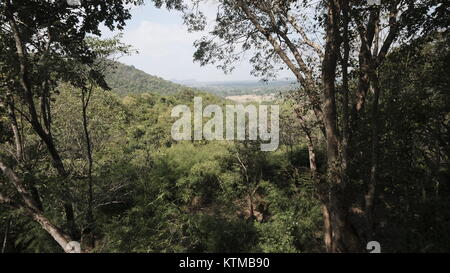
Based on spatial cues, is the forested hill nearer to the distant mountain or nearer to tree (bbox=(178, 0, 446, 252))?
the distant mountain

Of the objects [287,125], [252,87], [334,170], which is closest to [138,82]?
[252,87]

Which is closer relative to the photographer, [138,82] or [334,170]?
[334,170]

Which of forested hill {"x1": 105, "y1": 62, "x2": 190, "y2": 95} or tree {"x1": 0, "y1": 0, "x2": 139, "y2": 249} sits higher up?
forested hill {"x1": 105, "y1": 62, "x2": 190, "y2": 95}

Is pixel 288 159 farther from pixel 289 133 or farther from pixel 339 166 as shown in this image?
pixel 339 166

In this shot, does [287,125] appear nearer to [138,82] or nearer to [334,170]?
[334,170]

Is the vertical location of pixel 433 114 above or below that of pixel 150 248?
above

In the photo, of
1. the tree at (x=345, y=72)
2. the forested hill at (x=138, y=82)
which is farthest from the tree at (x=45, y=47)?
the forested hill at (x=138, y=82)

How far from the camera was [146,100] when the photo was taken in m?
39.9

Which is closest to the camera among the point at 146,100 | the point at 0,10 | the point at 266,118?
the point at 0,10

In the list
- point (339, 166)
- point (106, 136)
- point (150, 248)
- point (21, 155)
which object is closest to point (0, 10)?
point (21, 155)

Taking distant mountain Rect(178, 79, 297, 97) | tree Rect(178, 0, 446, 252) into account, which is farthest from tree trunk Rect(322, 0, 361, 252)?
distant mountain Rect(178, 79, 297, 97)

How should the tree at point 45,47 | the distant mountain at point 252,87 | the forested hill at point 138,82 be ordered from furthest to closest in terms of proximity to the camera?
the forested hill at point 138,82 → the distant mountain at point 252,87 → the tree at point 45,47

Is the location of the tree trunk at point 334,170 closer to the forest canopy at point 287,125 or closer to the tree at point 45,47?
the forest canopy at point 287,125
